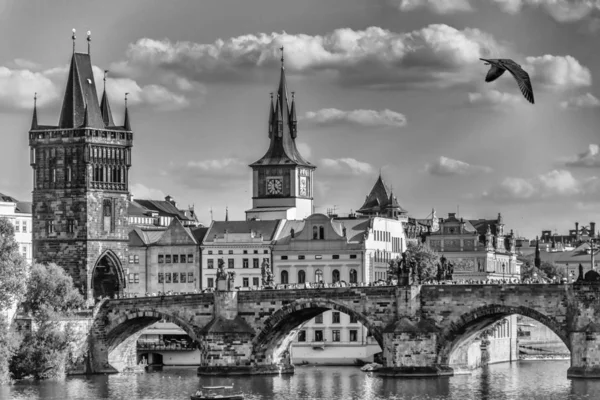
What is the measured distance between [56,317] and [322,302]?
18092 mm

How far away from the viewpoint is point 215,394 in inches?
4665

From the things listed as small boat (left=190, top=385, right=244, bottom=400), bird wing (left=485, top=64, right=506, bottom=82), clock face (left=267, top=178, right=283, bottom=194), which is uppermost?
clock face (left=267, top=178, right=283, bottom=194)

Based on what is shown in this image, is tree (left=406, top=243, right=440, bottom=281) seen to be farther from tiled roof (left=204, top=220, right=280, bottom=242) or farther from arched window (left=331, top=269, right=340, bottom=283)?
tiled roof (left=204, top=220, right=280, bottom=242)

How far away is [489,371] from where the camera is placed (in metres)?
146

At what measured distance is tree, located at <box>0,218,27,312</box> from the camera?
122250mm

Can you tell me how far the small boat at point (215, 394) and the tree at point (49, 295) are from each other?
1595cm

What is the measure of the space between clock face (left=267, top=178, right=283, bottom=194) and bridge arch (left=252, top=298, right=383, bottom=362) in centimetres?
3891

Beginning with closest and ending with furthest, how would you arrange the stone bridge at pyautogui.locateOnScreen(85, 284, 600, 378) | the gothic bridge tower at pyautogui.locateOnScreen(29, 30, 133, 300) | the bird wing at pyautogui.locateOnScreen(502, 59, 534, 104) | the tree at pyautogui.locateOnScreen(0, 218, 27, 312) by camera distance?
the bird wing at pyautogui.locateOnScreen(502, 59, 534, 104) < the tree at pyautogui.locateOnScreen(0, 218, 27, 312) < the stone bridge at pyautogui.locateOnScreen(85, 284, 600, 378) < the gothic bridge tower at pyautogui.locateOnScreen(29, 30, 133, 300)

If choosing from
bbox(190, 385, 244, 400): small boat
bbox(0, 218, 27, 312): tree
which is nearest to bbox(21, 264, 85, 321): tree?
bbox(0, 218, 27, 312): tree

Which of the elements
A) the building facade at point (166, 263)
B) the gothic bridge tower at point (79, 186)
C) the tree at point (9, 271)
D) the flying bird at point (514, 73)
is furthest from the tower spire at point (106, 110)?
the flying bird at point (514, 73)

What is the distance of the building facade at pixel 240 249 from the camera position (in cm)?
16925

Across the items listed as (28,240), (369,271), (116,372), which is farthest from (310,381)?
(28,240)

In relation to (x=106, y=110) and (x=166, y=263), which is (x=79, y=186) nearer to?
(x=106, y=110)

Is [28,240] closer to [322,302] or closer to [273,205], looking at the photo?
[273,205]
